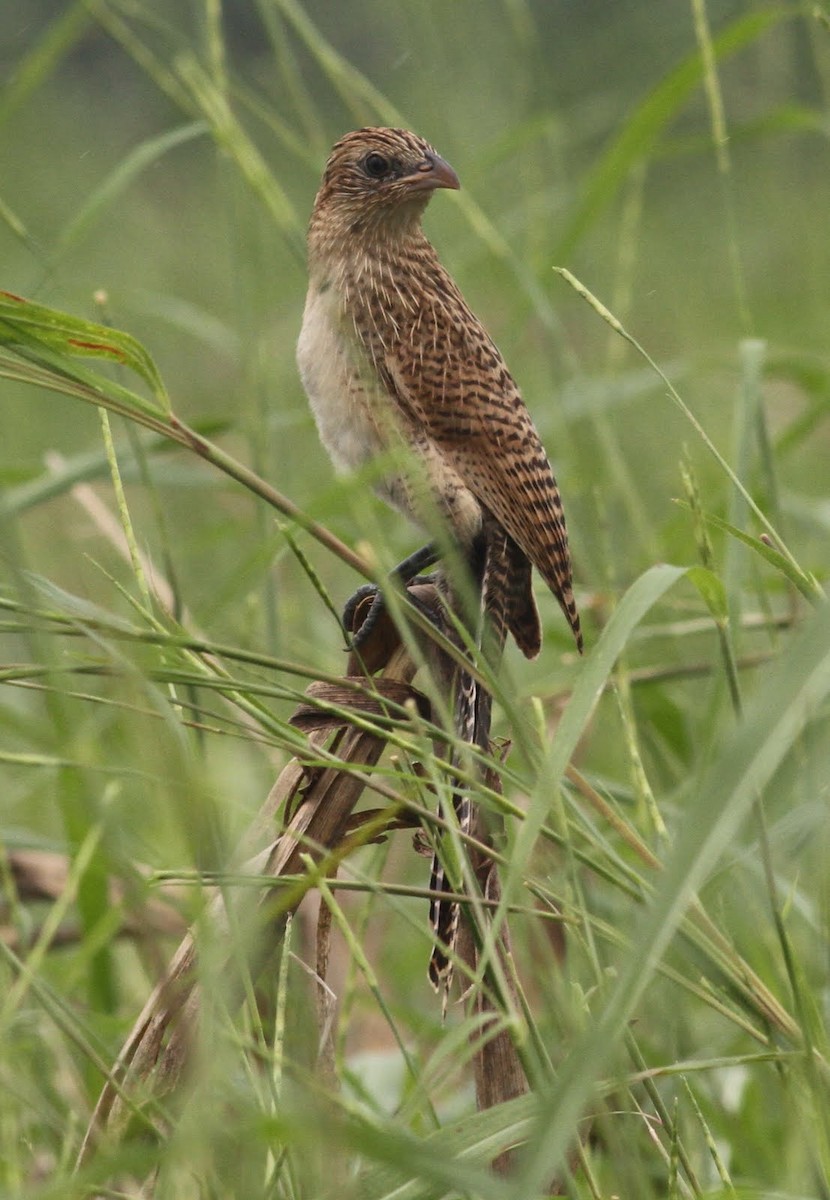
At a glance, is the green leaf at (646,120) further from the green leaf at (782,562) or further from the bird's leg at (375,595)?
the green leaf at (782,562)

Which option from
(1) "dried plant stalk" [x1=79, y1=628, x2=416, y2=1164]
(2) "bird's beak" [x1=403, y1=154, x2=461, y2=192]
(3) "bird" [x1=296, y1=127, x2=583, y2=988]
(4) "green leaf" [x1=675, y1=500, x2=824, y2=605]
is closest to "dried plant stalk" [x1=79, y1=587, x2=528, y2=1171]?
(1) "dried plant stalk" [x1=79, y1=628, x2=416, y2=1164]

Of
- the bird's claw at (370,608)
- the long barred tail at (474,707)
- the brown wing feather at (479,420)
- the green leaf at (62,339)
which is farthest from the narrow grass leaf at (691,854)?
the brown wing feather at (479,420)

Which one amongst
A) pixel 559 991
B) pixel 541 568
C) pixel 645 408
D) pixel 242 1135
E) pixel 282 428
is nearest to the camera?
pixel 242 1135

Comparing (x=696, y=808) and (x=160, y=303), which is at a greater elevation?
(x=160, y=303)

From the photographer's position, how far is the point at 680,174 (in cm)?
1177

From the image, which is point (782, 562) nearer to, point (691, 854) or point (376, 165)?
point (691, 854)

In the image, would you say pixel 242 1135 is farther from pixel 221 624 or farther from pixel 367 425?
pixel 221 624

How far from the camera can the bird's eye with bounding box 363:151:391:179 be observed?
3.38 m

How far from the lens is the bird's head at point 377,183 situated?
3316 millimetres

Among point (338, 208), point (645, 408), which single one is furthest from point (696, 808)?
point (645, 408)

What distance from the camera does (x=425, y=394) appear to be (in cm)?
313

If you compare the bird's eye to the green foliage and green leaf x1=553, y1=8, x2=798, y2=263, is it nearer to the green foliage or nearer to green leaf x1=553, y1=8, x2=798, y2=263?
the green foliage

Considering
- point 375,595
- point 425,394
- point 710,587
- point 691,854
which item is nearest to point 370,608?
point 375,595

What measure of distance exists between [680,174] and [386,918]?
9.24 meters
